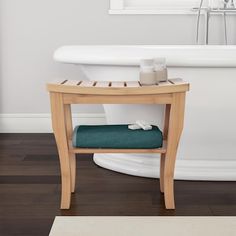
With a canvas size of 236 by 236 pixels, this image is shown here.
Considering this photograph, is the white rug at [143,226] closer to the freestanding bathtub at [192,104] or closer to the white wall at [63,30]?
the freestanding bathtub at [192,104]

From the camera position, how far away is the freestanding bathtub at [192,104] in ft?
7.07

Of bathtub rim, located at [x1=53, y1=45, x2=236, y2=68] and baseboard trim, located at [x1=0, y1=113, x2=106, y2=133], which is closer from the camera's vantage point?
bathtub rim, located at [x1=53, y1=45, x2=236, y2=68]

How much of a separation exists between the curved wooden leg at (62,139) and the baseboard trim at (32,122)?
1583 millimetres

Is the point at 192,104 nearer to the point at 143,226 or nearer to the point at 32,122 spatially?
the point at 143,226

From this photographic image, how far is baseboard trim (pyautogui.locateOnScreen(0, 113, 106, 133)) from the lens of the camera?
3.51 meters

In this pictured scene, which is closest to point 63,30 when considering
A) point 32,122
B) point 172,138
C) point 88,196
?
point 32,122

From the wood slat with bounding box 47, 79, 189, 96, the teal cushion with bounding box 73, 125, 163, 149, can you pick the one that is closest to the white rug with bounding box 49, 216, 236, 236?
the teal cushion with bounding box 73, 125, 163, 149

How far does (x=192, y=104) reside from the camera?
226cm

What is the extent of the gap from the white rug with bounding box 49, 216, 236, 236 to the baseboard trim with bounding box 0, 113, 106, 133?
1.71 m

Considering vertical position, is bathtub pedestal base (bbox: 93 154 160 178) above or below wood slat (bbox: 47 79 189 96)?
below

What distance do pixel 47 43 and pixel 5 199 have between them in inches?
65.5

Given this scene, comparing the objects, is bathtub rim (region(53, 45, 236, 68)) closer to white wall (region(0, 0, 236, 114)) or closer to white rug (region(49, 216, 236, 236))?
white rug (region(49, 216, 236, 236))

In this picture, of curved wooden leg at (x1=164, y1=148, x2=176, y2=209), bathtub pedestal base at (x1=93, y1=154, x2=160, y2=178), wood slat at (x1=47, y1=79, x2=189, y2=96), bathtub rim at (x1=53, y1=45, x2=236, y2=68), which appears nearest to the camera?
wood slat at (x1=47, y1=79, x2=189, y2=96)

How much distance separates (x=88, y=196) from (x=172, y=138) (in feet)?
1.63
